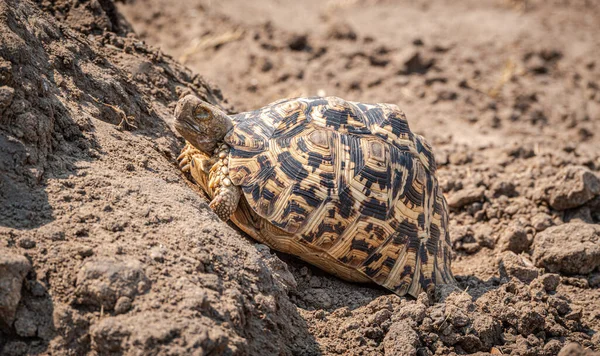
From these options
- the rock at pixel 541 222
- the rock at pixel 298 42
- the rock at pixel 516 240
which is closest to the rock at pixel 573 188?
the rock at pixel 541 222

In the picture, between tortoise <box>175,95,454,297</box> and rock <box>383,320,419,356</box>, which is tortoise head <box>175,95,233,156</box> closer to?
tortoise <box>175,95,454,297</box>

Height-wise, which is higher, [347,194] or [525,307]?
[347,194]

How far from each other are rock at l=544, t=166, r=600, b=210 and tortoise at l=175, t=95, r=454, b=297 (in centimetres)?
156

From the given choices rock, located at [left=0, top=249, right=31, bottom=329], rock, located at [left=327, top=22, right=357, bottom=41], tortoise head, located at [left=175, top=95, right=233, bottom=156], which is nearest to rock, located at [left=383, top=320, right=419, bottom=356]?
tortoise head, located at [left=175, top=95, right=233, bottom=156]

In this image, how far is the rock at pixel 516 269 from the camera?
4.04 m

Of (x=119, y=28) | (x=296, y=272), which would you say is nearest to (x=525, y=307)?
(x=296, y=272)

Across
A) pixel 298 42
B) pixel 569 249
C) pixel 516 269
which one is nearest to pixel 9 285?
pixel 516 269

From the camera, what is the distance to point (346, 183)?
11.6ft

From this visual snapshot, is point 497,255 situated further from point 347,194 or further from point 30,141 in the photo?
point 30,141

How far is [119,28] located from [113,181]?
2.12m

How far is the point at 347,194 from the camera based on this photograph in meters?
3.52

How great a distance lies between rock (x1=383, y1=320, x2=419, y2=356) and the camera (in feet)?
9.96

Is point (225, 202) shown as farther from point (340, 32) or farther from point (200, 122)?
point (340, 32)

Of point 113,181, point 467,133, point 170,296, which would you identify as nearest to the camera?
point 170,296
